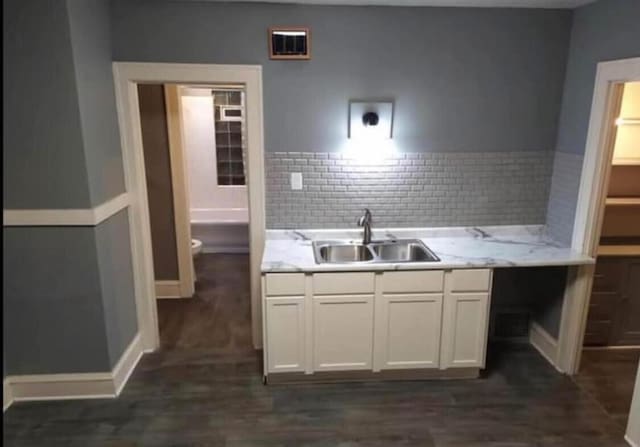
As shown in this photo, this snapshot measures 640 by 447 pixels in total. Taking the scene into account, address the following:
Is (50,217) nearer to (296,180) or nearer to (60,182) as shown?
(60,182)

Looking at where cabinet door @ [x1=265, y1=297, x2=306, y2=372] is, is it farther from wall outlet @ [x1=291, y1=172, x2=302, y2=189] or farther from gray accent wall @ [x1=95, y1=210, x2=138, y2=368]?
gray accent wall @ [x1=95, y1=210, x2=138, y2=368]

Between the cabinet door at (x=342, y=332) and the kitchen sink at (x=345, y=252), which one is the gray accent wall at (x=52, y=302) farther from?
the kitchen sink at (x=345, y=252)

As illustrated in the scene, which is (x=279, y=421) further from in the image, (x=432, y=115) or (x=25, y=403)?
(x=432, y=115)

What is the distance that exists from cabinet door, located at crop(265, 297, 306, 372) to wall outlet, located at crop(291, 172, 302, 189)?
78 cm

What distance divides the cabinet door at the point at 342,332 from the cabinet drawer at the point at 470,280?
0.50 metres

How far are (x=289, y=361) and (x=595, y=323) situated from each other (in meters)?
2.17

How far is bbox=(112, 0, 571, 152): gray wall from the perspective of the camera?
2.79 meters

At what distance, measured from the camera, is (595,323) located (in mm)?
3281

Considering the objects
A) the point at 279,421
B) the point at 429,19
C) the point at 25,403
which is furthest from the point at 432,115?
the point at 25,403

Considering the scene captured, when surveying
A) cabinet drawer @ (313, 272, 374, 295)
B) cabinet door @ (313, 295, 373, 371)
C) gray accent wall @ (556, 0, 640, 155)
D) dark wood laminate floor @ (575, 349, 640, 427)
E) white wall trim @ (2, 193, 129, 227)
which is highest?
gray accent wall @ (556, 0, 640, 155)

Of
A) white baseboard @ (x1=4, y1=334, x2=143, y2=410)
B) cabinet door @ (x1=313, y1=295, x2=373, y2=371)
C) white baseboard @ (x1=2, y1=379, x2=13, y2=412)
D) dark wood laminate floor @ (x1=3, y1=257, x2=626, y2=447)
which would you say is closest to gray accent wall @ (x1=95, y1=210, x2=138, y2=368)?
white baseboard @ (x1=4, y1=334, x2=143, y2=410)

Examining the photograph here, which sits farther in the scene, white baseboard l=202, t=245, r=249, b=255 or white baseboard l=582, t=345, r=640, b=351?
white baseboard l=202, t=245, r=249, b=255

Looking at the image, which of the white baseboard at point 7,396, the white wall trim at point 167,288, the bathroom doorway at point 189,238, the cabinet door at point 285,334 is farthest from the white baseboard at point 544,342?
the white baseboard at point 7,396

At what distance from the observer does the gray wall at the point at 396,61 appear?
2.79 meters
